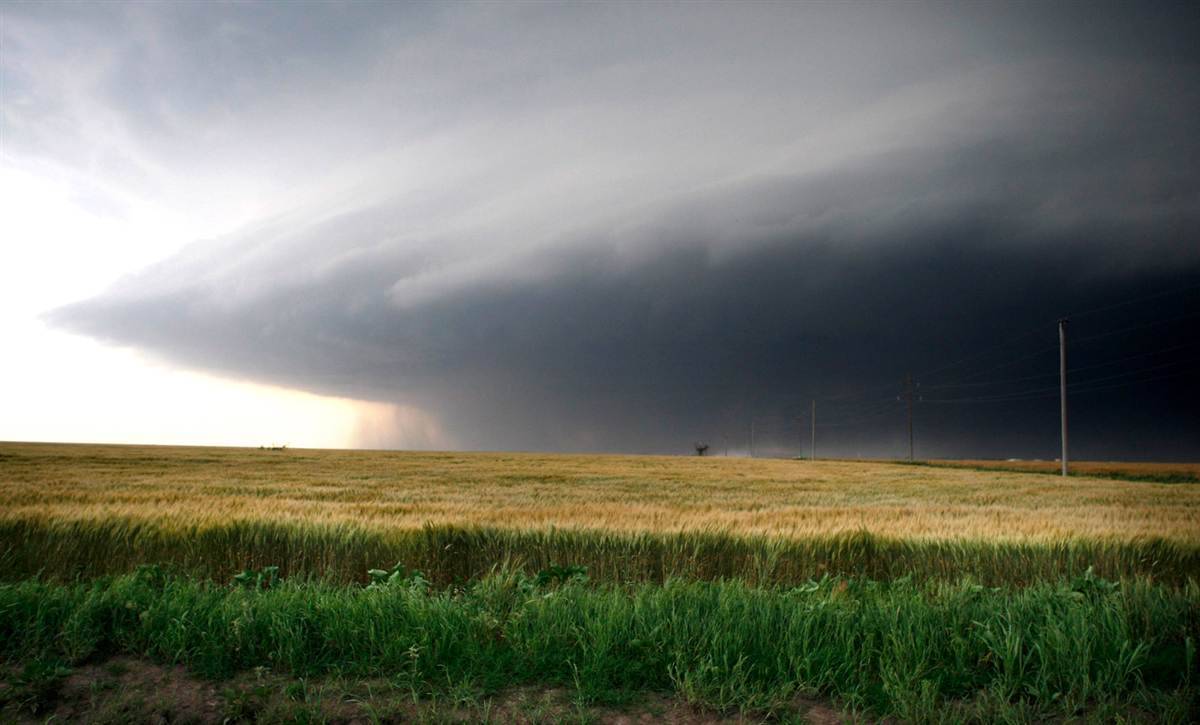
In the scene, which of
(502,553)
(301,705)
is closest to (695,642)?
(301,705)

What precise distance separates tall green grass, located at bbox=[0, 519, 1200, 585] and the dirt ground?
12.6 feet

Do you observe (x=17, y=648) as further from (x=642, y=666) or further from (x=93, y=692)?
(x=642, y=666)

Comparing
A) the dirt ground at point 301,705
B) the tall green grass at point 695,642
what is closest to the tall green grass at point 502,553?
the tall green grass at point 695,642

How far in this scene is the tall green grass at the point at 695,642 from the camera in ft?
13.9

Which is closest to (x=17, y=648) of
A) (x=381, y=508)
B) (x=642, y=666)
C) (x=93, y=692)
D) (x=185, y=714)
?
(x=93, y=692)

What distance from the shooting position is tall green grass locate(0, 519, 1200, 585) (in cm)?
834

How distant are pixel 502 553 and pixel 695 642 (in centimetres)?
430

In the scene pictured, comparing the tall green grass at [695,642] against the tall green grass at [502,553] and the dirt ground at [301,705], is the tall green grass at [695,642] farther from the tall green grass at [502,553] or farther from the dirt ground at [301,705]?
the tall green grass at [502,553]

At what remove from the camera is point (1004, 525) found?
37.4ft

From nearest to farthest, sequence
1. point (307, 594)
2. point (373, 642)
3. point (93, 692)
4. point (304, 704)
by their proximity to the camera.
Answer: point (304, 704)
point (93, 692)
point (373, 642)
point (307, 594)

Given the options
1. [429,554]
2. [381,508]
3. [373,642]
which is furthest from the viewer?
[381,508]

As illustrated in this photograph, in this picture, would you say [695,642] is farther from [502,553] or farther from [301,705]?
[502,553]

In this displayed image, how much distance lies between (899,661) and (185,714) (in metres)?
4.50

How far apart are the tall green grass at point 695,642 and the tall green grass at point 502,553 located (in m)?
2.71
